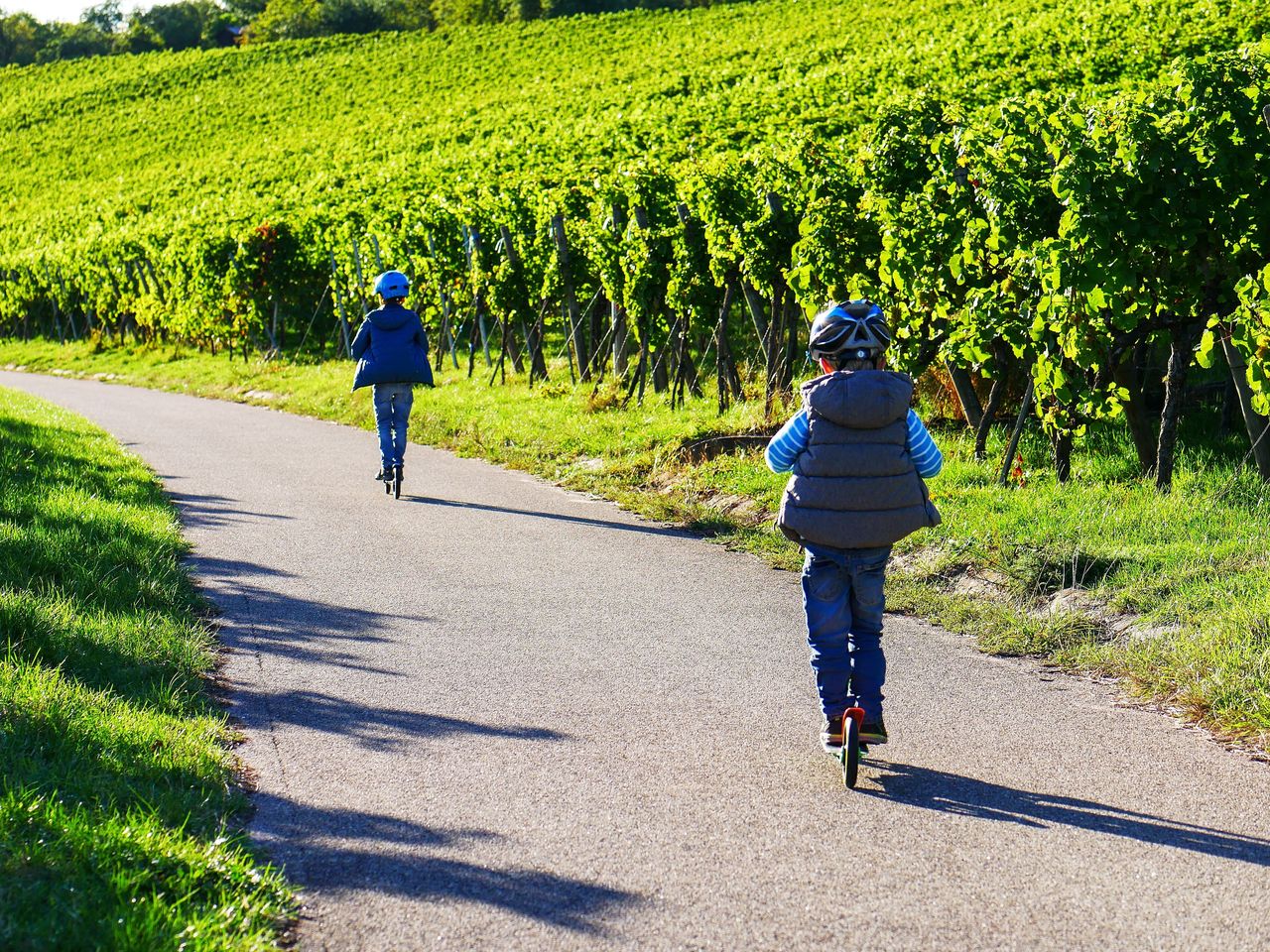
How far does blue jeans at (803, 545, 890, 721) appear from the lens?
16.5 ft

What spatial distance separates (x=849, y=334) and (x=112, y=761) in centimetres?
293

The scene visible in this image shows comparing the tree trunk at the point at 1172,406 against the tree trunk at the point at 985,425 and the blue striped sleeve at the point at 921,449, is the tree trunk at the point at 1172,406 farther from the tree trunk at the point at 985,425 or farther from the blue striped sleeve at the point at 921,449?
the blue striped sleeve at the point at 921,449

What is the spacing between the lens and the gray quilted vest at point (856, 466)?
491 centimetres

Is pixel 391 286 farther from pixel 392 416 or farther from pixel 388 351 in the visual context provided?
pixel 392 416

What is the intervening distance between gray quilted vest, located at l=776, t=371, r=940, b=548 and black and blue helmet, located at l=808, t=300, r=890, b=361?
0.09m

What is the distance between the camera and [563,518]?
34.0ft

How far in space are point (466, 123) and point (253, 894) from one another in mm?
42968

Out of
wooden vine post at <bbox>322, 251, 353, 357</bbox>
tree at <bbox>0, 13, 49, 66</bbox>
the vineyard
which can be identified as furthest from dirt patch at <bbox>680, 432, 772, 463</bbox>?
Answer: tree at <bbox>0, 13, 49, 66</bbox>

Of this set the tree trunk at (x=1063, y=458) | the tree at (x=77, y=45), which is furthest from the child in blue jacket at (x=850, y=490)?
the tree at (x=77, y=45)

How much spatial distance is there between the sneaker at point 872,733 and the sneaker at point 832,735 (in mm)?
87

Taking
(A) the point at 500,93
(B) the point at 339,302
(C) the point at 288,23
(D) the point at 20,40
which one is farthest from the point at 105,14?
(B) the point at 339,302

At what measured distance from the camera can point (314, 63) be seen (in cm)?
7456

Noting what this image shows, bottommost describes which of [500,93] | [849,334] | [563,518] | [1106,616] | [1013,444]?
[563,518]

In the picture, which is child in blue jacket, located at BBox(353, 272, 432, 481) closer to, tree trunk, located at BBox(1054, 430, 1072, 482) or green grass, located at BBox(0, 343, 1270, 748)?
green grass, located at BBox(0, 343, 1270, 748)
